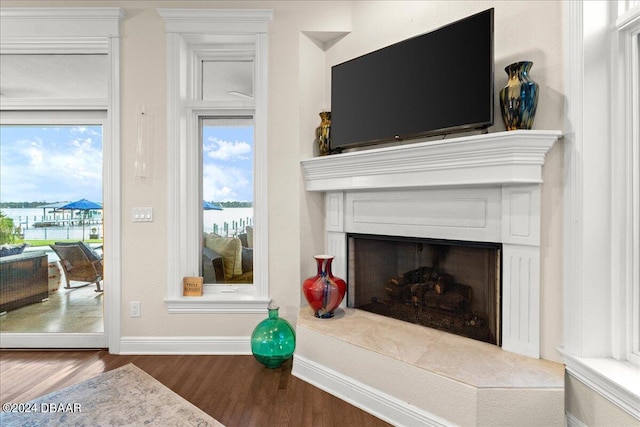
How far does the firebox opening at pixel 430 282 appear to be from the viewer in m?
2.00

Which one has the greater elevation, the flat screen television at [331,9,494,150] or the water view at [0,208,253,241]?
the flat screen television at [331,9,494,150]

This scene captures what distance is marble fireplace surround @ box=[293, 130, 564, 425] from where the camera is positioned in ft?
5.12

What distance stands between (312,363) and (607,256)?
1.64m

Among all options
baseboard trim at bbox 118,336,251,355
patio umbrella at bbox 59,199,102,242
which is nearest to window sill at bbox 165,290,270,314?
baseboard trim at bbox 118,336,251,355

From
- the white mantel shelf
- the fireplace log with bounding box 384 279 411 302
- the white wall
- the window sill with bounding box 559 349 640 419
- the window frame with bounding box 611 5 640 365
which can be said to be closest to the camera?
the window sill with bounding box 559 349 640 419

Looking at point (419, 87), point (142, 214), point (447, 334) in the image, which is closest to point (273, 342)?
point (447, 334)

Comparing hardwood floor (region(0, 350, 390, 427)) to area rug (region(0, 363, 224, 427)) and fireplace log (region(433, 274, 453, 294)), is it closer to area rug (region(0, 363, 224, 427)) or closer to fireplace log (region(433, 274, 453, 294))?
area rug (region(0, 363, 224, 427))

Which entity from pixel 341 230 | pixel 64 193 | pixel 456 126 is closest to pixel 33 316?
pixel 64 193

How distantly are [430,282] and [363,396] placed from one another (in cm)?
82

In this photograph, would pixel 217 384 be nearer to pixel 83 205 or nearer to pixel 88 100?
pixel 83 205

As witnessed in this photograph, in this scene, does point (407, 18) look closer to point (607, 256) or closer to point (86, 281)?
point (607, 256)

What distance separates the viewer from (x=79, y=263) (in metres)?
2.75

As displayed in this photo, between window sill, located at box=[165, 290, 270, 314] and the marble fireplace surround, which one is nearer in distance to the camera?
the marble fireplace surround

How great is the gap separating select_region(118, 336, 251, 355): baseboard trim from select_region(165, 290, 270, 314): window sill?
0.68 feet
